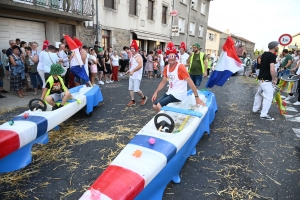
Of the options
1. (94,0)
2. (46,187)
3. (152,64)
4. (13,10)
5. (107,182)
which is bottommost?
(46,187)

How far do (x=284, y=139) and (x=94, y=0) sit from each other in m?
12.2

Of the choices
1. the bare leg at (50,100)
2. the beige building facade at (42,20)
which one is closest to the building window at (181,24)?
the beige building facade at (42,20)

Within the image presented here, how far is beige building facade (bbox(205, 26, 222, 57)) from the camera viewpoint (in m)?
33.5

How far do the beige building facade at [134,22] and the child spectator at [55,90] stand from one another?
30.4 ft

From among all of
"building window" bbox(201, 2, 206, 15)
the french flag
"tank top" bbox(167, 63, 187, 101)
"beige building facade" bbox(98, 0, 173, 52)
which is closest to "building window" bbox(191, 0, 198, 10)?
"building window" bbox(201, 2, 206, 15)

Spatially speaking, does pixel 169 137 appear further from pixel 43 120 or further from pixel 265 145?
pixel 265 145

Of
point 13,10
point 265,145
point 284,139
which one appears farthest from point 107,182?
point 13,10

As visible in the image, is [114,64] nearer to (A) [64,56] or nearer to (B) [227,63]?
(A) [64,56]

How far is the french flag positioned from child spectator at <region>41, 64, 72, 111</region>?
3.91 meters

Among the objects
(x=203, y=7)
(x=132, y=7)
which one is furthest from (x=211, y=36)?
(x=132, y=7)

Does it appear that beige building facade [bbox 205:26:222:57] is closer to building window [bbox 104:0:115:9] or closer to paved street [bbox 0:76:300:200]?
building window [bbox 104:0:115:9]

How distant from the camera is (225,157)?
11.9ft

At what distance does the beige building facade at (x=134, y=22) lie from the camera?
13633mm

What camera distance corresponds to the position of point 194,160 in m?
3.52
